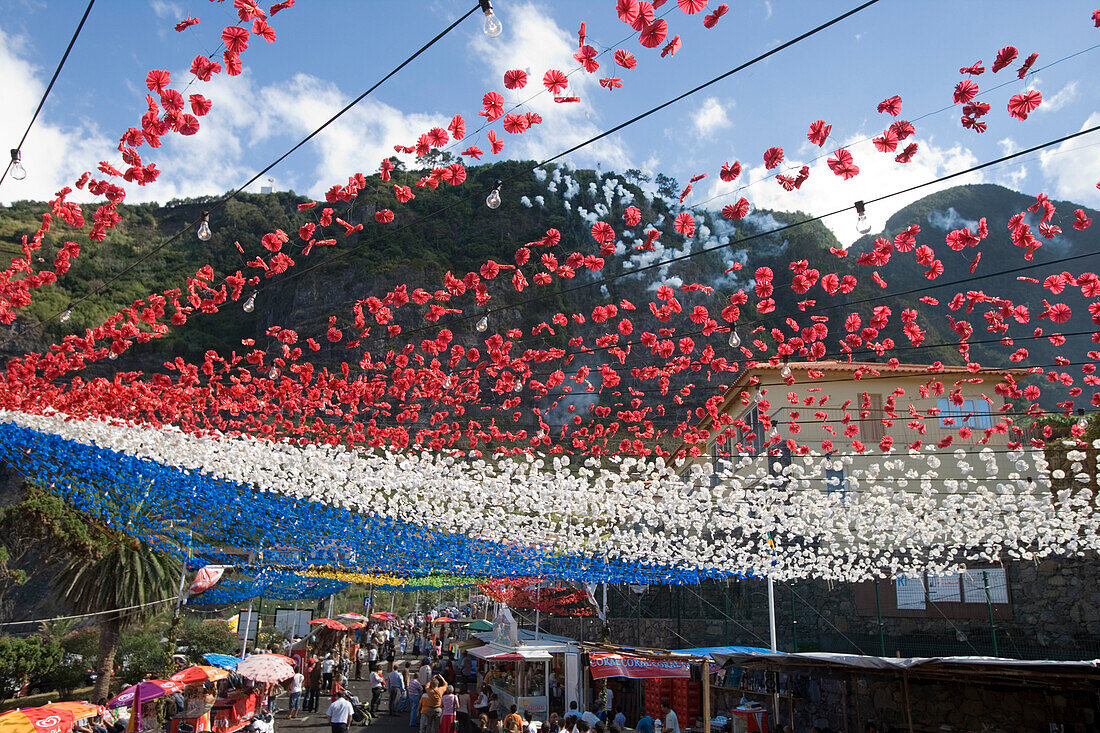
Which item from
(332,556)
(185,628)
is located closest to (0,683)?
(185,628)

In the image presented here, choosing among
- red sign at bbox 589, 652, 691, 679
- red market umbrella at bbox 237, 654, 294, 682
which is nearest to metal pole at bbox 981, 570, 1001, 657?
red sign at bbox 589, 652, 691, 679

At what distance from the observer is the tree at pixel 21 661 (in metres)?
18.6

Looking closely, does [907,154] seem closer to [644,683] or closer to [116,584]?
[644,683]

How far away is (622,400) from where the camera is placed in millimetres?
74438

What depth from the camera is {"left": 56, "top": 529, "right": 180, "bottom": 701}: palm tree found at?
1855cm

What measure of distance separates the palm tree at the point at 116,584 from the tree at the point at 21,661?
163 cm

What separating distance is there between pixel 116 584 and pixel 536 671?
10.9 m

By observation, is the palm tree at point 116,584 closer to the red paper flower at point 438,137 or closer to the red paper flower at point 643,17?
the red paper flower at point 438,137

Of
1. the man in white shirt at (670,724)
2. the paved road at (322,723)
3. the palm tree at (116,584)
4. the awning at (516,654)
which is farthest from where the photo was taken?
the palm tree at (116,584)

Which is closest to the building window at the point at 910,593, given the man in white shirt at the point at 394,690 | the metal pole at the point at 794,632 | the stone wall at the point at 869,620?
the stone wall at the point at 869,620

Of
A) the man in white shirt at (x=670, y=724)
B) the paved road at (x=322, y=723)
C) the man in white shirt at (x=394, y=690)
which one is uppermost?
the man in white shirt at (x=670, y=724)

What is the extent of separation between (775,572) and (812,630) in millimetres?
3488

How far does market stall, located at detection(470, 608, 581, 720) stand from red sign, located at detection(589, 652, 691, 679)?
3.63m

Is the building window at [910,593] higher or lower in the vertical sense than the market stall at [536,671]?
higher
